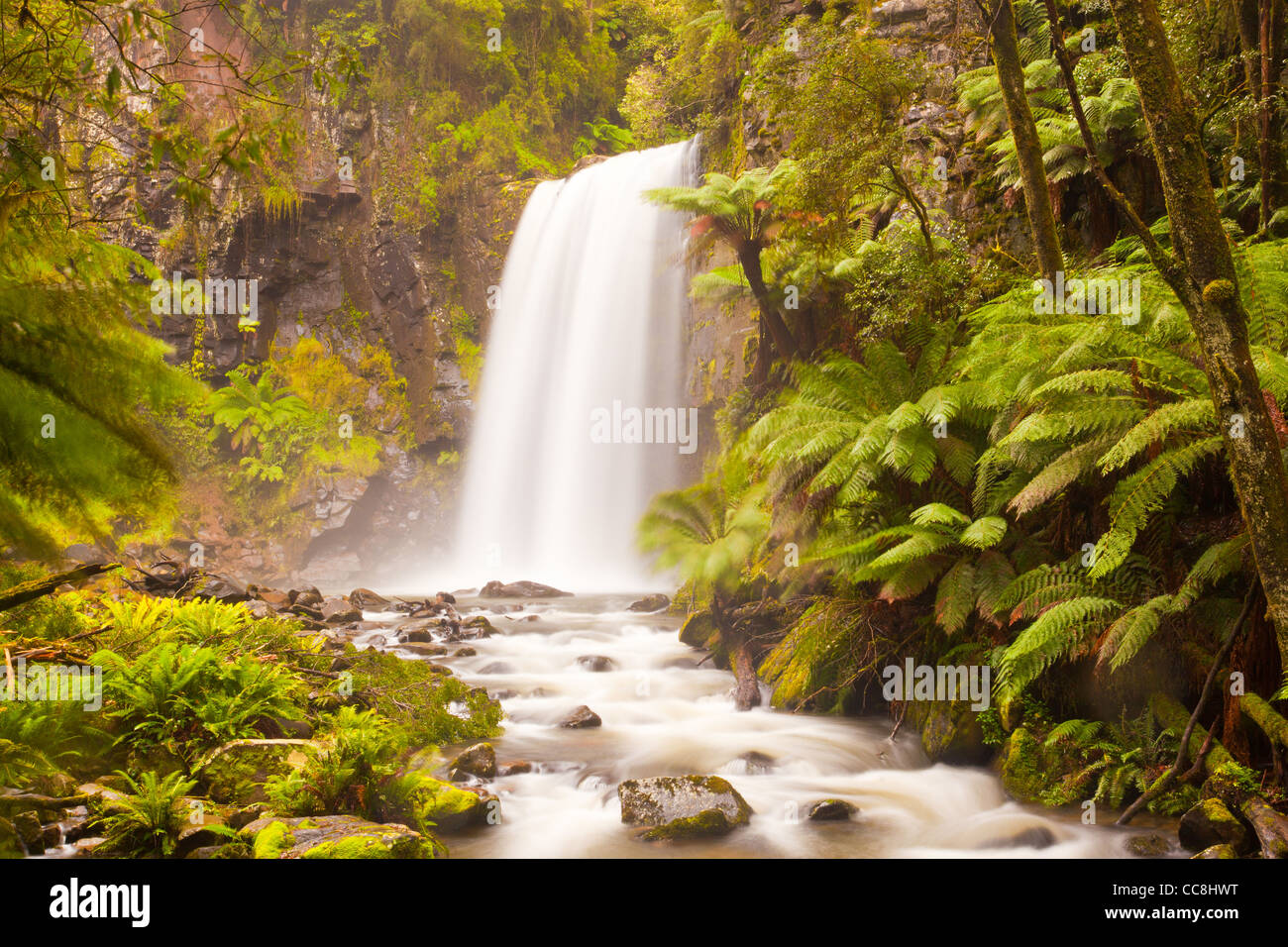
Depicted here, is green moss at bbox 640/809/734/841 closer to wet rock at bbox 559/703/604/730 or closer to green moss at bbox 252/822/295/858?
green moss at bbox 252/822/295/858

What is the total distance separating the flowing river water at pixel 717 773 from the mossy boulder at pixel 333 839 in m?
0.75

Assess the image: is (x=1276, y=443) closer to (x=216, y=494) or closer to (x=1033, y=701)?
(x=1033, y=701)

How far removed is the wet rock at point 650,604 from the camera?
1302cm

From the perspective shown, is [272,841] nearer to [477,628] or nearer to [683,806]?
[683,806]

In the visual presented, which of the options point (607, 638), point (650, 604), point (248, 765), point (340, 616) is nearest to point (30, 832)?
point (248, 765)

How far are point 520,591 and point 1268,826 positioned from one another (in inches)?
508

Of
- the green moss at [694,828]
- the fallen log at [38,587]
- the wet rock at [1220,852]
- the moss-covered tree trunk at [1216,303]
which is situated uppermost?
the moss-covered tree trunk at [1216,303]

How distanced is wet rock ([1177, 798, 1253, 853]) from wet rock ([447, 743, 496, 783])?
428 centimetres

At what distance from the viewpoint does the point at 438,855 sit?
13.1ft

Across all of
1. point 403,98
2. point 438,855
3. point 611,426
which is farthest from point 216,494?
point 438,855

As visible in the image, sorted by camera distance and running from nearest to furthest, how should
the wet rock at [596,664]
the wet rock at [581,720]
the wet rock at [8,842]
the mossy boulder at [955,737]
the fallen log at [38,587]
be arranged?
1. the fallen log at [38,587]
2. the wet rock at [8,842]
3. the mossy boulder at [955,737]
4. the wet rock at [581,720]
5. the wet rock at [596,664]

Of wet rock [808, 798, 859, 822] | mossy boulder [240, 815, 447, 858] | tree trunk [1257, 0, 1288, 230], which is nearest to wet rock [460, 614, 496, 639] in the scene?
wet rock [808, 798, 859, 822]

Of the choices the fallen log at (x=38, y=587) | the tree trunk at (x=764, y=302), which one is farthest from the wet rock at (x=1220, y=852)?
the tree trunk at (x=764, y=302)

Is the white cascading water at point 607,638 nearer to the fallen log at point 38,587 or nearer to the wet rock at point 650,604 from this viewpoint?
the wet rock at point 650,604
